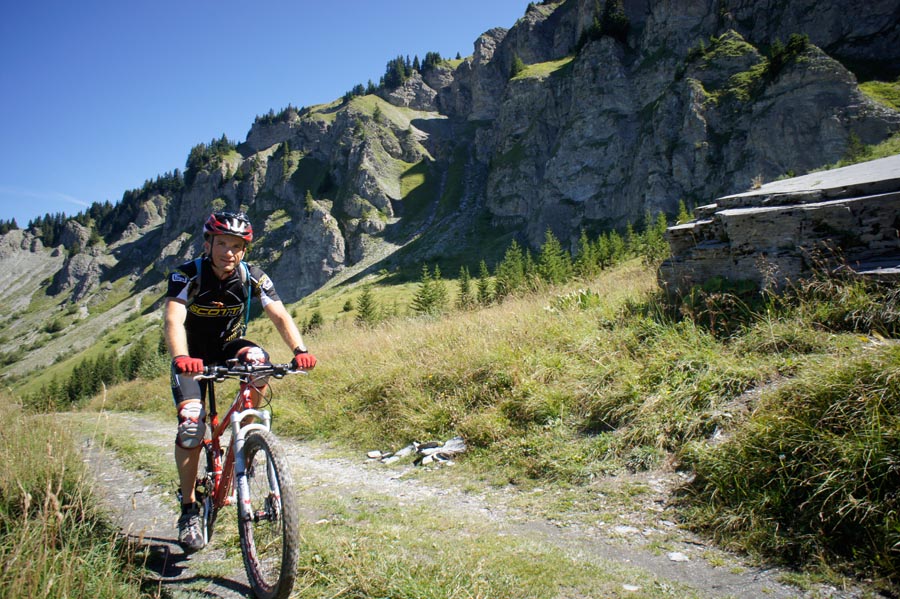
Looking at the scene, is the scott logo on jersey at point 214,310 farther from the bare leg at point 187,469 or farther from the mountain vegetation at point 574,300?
the mountain vegetation at point 574,300

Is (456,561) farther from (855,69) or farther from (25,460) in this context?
(855,69)

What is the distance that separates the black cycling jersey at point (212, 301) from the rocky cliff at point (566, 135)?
40.5 ft

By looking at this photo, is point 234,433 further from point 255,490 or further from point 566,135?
point 566,135

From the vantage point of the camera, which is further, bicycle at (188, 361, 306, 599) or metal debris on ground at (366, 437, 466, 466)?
metal debris on ground at (366, 437, 466, 466)

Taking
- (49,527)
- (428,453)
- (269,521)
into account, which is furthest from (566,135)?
(49,527)

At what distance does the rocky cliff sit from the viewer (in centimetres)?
6253

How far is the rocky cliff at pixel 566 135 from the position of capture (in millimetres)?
62531

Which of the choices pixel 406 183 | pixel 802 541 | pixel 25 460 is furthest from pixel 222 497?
pixel 406 183

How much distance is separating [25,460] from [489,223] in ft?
386

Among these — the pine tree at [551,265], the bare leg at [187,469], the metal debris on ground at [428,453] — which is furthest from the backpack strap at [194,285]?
the pine tree at [551,265]

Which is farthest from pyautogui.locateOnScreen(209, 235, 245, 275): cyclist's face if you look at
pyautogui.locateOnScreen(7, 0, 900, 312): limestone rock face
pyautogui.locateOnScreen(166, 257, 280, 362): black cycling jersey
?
pyautogui.locateOnScreen(7, 0, 900, 312): limestone rock face

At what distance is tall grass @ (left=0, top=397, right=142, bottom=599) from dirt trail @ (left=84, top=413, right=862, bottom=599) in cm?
27

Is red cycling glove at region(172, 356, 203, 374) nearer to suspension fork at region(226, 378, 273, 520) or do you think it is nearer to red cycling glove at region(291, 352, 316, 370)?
suspension fork at region(226, 378, 273, 520)

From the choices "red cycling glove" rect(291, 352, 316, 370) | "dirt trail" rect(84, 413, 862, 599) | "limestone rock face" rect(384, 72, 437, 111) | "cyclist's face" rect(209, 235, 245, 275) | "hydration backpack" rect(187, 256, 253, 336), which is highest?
"limestone rock face" rect(384, 72, 437, 111)
